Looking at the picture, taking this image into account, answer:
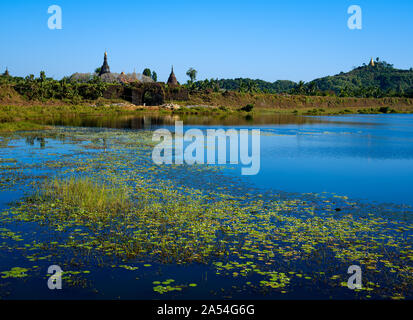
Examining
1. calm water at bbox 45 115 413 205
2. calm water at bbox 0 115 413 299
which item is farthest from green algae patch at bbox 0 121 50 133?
calm water at bbox 45 115 413 205

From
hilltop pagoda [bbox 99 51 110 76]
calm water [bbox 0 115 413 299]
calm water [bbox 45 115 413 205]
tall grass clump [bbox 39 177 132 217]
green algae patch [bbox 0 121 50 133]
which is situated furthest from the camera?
hilltop pagoda [bbox 99 51 110 76]

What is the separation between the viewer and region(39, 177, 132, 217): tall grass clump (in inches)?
503

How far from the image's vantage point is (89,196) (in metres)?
13.8

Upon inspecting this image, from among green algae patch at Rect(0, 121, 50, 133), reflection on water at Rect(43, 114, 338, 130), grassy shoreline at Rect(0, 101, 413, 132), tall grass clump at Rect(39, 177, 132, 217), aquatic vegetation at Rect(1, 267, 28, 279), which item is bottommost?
aquatic vegetation at Rect(1, 267, 28, 279)

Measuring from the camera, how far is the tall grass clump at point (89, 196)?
41.9ft

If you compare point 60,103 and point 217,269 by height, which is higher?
point 60,103

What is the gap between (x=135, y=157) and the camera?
2361 centimetres

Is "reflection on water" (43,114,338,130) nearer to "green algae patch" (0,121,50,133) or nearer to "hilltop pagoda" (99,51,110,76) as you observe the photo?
"green algae patch" (0,121,50,133)

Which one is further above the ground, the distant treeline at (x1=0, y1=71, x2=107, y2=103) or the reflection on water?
the distant treeline at (x1=0, y1=71, x2=107, y2=103)

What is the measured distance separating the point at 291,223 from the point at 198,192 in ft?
15.2

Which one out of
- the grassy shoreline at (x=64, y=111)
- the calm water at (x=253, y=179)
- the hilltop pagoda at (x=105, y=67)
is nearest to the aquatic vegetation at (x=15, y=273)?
the calm water at (x=253, y=179)

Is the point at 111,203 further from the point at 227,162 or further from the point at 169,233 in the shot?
the point at 227,162

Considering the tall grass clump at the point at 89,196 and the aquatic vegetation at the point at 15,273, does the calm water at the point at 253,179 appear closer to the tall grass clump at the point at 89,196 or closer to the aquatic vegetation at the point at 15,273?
the aquatic vegetation at the point at 15,273
